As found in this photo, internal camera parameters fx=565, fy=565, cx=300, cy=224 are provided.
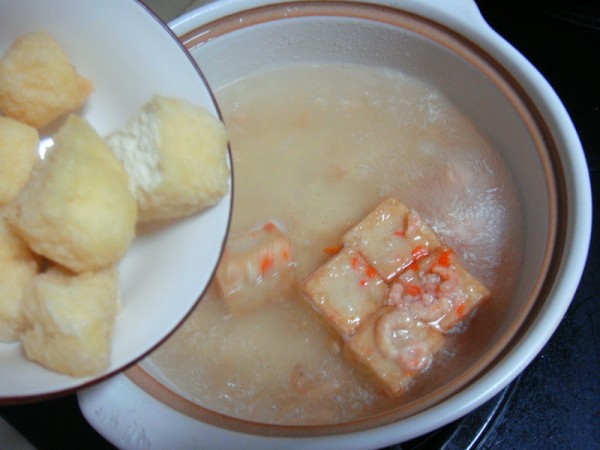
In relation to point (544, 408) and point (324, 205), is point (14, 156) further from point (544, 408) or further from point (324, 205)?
point (544, 408)

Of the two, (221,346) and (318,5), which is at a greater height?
(318,5)

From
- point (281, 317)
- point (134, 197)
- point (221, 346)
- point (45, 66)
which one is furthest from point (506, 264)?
point (45, 66)

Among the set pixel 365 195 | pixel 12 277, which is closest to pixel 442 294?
pixel 365 195

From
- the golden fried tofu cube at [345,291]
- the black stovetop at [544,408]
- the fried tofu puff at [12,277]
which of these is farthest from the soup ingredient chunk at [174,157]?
the black stovetop at [544,408]

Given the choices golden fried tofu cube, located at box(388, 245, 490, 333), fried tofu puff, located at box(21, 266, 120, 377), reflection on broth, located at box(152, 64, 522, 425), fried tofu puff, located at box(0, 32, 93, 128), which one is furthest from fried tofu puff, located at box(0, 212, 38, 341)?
golden fried tofu cube, located at box(388, 245, 490, 333)

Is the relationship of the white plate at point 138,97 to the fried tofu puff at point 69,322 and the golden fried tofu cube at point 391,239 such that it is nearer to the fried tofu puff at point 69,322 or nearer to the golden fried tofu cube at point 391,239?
the fried tofu puff at point 69,322

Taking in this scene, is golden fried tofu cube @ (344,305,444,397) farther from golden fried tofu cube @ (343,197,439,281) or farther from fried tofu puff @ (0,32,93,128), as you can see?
fried tofu puff @ (0,32,93,128)

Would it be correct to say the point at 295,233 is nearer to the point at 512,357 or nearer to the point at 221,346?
the point at 221,346
